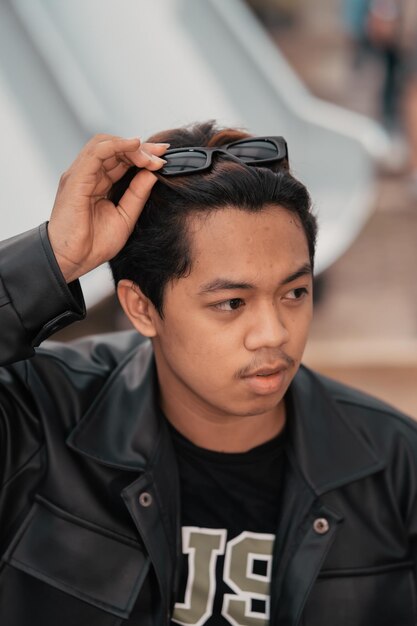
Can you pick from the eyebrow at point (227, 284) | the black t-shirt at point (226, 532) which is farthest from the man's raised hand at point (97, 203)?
the black t-shirt at point (226, 532)

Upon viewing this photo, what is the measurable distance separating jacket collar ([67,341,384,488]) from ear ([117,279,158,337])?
0.17 m

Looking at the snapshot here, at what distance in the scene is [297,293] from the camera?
2.20 metres

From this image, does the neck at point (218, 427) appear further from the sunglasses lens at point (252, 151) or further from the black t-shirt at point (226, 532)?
the sunglasses lens at point (252, 151)

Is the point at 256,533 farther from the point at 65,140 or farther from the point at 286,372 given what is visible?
the point at 65,140

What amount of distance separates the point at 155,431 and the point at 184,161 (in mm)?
614

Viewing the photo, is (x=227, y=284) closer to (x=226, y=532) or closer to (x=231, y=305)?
(x=231, y=305)

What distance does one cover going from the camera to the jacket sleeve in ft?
7.04

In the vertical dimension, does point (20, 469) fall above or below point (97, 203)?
below

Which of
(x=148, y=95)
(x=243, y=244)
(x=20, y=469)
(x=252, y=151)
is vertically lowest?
(x=148, y=95)

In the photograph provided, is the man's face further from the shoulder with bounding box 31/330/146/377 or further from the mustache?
the shoulder with bounding box 31/330/146/377

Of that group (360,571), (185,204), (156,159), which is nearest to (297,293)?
(185,204)

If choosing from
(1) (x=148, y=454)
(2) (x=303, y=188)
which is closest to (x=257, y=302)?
(2) (x=303, y=188)

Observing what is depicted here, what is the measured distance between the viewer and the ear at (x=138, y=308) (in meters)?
2.30

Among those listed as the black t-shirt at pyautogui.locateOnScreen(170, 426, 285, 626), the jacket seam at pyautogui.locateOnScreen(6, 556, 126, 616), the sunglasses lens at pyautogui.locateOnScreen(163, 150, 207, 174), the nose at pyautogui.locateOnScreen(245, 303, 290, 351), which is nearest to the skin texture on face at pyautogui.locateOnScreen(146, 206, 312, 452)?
the nose at pyautogui.locateOnScreen(245, 303, 290, 351)
